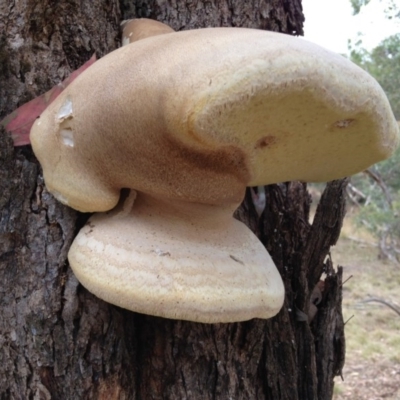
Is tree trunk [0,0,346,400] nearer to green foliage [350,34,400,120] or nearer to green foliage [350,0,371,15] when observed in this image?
green foliage [350,0,371,15]

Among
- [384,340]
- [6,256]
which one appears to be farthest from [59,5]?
[384,340]

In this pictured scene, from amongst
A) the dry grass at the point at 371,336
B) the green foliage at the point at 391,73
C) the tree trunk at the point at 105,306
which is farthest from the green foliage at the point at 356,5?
the tree trunk at the point at 105,306

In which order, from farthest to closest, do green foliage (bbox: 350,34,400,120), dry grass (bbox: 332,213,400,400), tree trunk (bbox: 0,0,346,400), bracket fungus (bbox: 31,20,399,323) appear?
green foliage (bbox: 350,34,400,120), dry grass (bbox: 332,213,400,400), tree trunk (bbox: 0,0,346,400), bracket fungus (bbox: 31,20,399,323)

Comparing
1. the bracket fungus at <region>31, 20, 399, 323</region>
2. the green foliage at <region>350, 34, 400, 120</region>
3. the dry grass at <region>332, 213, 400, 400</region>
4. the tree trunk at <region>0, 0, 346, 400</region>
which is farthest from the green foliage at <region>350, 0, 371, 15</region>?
the bracket fungus at <region>31, 20, 399, 323</region>

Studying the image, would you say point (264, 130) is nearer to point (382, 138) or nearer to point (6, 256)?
point (382, 138)

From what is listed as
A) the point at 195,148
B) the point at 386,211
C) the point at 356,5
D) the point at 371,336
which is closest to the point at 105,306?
the point at 195,148

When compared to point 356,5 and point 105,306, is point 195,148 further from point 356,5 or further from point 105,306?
point 356,5
